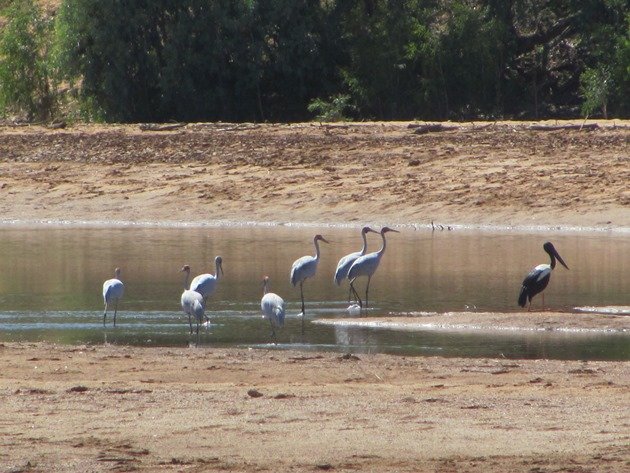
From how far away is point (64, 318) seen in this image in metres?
12.8

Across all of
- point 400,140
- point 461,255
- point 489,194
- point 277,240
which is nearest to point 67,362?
point 461,255

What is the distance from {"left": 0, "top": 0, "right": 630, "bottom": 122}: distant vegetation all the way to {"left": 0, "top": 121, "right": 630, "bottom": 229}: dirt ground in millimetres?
6233

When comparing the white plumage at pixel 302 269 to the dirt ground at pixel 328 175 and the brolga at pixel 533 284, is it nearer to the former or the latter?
the brolga at pixel 533 284

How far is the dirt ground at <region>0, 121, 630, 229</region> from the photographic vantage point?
21172 millimetres

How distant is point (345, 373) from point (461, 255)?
28.9 feet

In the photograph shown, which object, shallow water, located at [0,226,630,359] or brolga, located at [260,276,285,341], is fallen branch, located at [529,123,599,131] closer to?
shallow water, located at [0,226,630,359]

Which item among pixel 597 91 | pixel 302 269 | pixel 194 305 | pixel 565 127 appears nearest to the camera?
pixel 194 305

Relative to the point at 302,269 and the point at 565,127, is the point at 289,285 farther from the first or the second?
the point at 565,127

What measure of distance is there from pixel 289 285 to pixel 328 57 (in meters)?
19.2

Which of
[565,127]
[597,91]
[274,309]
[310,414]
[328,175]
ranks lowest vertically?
[310,414]

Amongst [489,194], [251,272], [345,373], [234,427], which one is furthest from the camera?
[489,194]

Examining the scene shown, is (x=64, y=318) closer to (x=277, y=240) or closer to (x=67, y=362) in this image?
(x=67, y=362)

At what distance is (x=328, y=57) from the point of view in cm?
3403

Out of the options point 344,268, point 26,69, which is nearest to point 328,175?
point 344,268
